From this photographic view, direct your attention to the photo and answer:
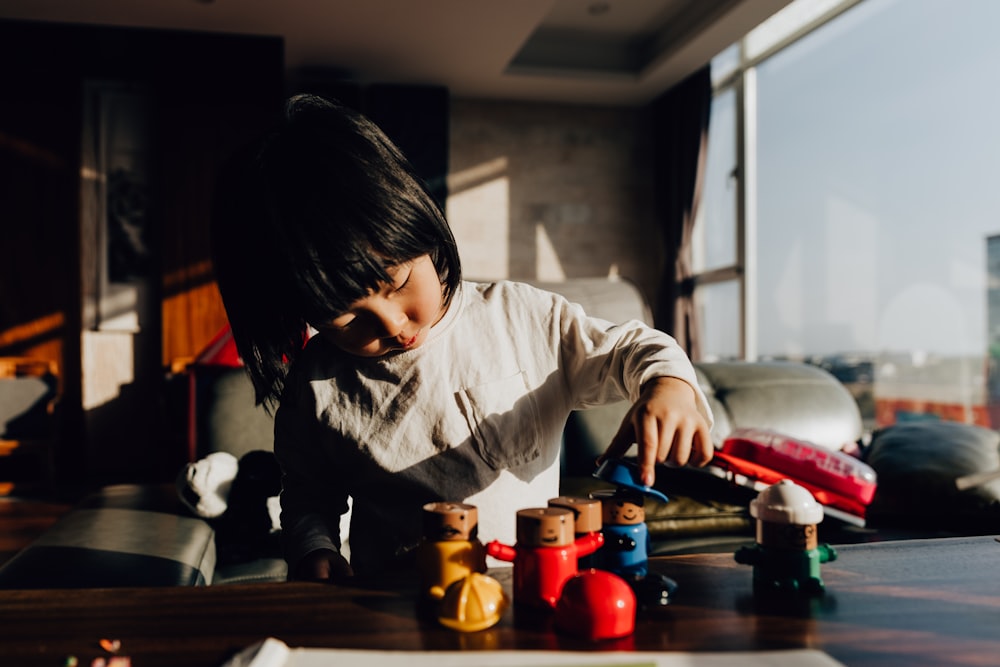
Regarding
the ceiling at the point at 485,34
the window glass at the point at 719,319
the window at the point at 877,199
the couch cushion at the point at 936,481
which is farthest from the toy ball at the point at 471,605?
the window glass at the point at 719,319

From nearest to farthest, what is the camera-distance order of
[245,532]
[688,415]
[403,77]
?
1. [688,415]
2. [245,532]
3. [403,77]

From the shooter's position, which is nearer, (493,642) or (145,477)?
(493,642)

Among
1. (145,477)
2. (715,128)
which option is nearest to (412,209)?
(145,477)

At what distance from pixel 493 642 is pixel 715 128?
4966mm

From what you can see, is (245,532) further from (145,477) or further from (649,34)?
(649,34)

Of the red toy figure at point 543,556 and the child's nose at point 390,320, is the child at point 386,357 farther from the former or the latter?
the red toy figure at point 543,556

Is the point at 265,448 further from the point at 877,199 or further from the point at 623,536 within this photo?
the point at 877,199

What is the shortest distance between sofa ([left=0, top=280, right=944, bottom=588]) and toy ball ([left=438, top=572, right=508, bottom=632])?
810 mm

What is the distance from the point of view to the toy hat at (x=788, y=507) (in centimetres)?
60

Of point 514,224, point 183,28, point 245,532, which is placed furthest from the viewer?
point 514,224

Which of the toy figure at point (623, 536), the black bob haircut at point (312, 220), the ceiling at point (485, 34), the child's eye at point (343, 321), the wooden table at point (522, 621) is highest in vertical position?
the ceiling at point (485, 34)

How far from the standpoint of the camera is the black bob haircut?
2.28ft

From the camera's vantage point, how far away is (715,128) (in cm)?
499

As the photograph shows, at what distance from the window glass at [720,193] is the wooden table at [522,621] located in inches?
174
